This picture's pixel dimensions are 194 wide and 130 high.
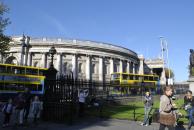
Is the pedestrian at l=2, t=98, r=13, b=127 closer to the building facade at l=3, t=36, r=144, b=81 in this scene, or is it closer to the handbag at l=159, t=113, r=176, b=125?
the handbag at l=159, t=113, r=176, b=125

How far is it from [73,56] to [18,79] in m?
40.4

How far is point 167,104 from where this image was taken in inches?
340

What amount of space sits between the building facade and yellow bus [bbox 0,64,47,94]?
3144cm

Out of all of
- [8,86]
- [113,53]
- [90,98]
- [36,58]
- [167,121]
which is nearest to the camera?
[167,121]

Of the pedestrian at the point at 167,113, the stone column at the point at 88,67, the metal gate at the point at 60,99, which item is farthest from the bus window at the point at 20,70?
the stone column at the point at 88,67

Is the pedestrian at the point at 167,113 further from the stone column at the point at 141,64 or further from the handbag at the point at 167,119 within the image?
the stone column at the point at 141,64

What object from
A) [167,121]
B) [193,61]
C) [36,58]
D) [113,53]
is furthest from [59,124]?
[113,53]

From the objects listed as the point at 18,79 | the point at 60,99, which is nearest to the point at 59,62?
the point at 18,79

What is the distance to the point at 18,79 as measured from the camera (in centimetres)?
3173

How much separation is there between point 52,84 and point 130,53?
72249 mm

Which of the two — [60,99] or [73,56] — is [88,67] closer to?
[73,56]

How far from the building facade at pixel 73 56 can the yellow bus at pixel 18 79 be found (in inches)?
1238

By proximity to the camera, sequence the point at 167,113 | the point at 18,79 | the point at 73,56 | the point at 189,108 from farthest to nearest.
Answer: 1. the point at 73,56
2. the point at 18,79
3. the point at 189,108
4. the point at 167,113

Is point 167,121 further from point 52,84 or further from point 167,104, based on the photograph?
point 52,84
